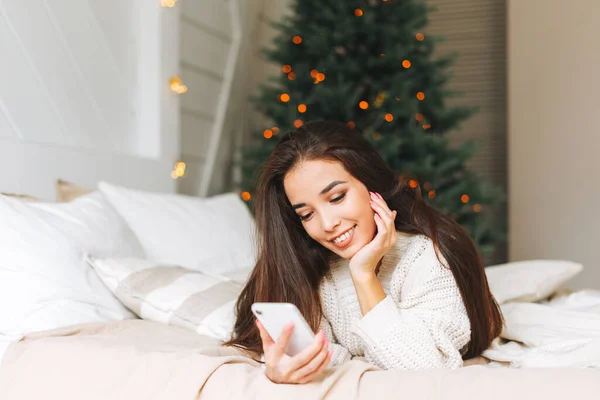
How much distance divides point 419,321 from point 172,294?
63 cm

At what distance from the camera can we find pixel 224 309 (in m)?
1.55

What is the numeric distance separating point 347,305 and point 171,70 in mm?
1683

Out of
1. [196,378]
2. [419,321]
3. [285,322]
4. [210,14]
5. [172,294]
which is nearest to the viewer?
[285,322]

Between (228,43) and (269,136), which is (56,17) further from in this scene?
(228,43)

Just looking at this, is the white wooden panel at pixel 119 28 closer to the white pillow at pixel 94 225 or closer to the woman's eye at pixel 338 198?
the white pillow at pixel 94 225

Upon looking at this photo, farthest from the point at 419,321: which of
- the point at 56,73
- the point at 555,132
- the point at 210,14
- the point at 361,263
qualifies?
the point at 555,132

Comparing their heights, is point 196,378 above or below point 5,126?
below

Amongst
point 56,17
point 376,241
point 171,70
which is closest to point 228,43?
point 171,70

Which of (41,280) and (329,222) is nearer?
(329,222)

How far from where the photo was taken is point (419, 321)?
124 cm

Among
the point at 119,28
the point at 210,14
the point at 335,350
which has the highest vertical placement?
the point at 210,14

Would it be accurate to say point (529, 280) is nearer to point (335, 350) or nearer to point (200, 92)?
point (335, 350)

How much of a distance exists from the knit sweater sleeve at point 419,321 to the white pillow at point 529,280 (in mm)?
524

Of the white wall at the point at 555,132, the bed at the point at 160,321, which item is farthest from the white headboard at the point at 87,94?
the white wall at the point at 555,132
